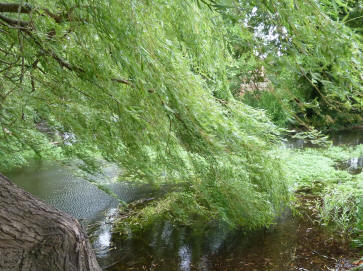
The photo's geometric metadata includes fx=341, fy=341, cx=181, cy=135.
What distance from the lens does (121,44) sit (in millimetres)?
2074

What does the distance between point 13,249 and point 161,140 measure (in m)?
1.51

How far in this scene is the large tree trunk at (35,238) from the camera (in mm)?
1471

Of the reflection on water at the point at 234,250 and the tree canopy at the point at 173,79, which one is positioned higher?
the tree canopy at the point at 173,79

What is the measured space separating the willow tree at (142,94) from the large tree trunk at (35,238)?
908 mm

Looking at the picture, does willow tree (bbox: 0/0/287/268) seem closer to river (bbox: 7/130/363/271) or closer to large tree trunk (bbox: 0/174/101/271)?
river (bbox: 7/130/363/271)

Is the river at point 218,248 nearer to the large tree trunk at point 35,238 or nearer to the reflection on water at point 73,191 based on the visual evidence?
the reflection on water at point 73,191

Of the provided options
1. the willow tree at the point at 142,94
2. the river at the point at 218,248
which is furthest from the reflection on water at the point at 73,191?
the willow tree at the point at 142,94

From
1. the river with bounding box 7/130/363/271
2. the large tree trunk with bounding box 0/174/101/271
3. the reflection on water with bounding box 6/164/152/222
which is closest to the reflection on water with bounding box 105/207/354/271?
the river with bounding box 7/130/363/271

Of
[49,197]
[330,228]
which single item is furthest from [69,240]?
[49,197]

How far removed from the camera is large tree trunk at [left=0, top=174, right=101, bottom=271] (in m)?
1.47

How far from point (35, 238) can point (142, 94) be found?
1.30 metres

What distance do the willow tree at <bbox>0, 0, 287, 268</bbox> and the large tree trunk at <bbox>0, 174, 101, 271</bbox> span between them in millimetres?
908

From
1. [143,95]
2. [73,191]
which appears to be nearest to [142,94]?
[143,95]

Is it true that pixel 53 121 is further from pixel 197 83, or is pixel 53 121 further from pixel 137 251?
pixel 137 251
